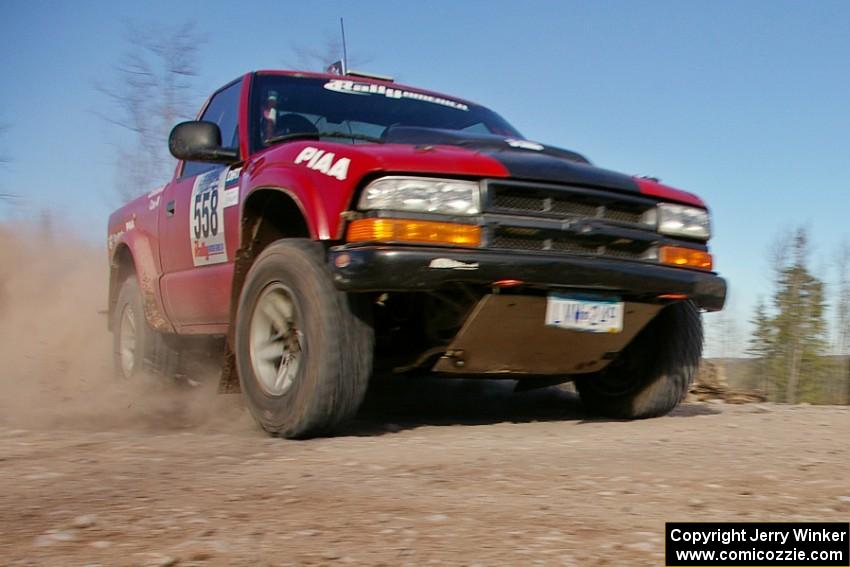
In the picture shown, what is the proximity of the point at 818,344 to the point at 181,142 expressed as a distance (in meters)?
51.9

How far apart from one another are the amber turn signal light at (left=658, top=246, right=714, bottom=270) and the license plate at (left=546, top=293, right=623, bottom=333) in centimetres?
32

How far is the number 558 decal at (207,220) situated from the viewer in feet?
14.0

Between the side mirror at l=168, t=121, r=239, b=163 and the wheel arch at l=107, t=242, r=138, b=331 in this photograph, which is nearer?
the side mirror at l=168, t=121, r=239, b=163

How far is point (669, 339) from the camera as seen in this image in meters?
4.00

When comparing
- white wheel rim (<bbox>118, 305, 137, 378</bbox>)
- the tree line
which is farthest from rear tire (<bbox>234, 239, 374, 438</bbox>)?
the tree line

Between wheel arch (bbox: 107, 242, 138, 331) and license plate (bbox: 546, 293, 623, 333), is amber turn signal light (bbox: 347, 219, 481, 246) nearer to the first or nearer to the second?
license plate (bbox: 546, 293, 623, 333)

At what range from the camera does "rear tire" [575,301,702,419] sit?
3986 mm

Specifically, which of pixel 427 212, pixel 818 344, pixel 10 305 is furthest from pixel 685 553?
pixel 818 344

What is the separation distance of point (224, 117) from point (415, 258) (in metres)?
2.30

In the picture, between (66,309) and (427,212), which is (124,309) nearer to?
(427,212)

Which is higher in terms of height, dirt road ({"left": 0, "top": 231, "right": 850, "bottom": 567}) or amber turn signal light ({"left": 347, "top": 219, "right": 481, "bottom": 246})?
amber turn signal light ({"left": 347, "top": 219, "right": 481, "bottom": 246})

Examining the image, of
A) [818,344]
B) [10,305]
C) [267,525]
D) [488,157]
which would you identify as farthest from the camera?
[818,344]

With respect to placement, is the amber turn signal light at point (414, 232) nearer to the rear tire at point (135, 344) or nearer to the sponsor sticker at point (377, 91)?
the sponsor sticker at point (377, 91)

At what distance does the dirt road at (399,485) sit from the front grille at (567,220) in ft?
2.60
